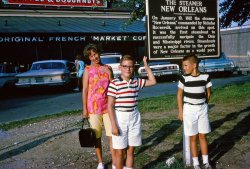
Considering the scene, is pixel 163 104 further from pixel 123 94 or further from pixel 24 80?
pixel 24 80

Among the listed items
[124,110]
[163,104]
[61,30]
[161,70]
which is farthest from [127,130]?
[61,30]

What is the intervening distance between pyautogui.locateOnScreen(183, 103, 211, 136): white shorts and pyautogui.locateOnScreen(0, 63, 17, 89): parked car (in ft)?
46.2

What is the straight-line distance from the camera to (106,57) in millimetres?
20000

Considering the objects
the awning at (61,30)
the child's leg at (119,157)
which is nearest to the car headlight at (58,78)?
the awning at (61,30)

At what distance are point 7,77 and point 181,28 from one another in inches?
532

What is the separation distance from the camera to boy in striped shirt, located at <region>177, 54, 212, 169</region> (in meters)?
4.92

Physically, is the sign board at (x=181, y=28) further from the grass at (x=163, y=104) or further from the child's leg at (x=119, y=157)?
the grass at (x=163, y=104)

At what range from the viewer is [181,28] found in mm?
5770

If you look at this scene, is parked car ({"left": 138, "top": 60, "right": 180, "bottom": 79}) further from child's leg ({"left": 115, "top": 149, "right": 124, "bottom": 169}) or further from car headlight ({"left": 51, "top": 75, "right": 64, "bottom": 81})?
child's leg ({"left": 115, "top": 149, "right": 124, "bottom": 169})

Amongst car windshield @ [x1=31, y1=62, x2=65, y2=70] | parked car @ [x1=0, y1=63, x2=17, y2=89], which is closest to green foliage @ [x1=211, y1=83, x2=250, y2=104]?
car windshield @ [x1=31, y1=62, x2=65, y2=70]

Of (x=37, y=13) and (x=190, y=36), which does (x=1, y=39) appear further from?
(x=190, y=36)

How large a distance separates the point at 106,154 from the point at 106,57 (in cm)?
1412

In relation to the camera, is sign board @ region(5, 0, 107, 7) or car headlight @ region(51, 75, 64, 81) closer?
car headlight @ region(51, 75, 64, 81)

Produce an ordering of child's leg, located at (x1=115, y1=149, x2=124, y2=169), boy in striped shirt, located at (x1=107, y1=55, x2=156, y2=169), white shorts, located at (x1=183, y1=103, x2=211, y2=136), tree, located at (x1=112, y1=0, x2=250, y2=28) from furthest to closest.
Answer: tree, located at (x1=112, y1=0, x2=250, y2=28) → white shorts, located at (x1=183, y1=103, x2=211, y2=136) → child's leg, located at (x1=115, y1=149, x2=124, y2=169) → boy in striped shirt, located at (x1=107, y1=55, x2=156, y2=169)
